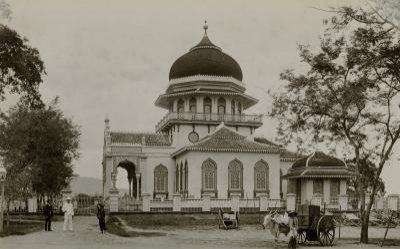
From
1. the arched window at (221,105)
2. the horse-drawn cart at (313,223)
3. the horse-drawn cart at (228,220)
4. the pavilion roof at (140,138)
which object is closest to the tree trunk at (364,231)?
the horse-drawn cart at (313,223)

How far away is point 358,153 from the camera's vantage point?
66.4 feet

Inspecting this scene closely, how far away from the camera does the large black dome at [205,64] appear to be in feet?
159

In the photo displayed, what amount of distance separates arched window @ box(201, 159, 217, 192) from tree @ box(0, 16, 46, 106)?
2365 cm

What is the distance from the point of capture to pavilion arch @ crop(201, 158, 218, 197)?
42719 millimetres

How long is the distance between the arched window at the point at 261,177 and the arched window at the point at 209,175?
9.58ft

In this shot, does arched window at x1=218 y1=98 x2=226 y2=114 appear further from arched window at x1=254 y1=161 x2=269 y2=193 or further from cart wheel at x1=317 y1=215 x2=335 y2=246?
cart wheel at x1=317 y1=215 x2=335 y2=246

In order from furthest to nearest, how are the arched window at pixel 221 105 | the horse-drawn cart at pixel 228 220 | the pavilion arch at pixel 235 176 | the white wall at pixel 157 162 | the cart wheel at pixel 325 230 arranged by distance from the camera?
the arched window at pixel 221 105 < the white wall at pixel 157 162 < the pavilion arch at pixel 235 176 < the horse-drawn cart at pixel 228 220 < the cart wheel at pixel 325 230

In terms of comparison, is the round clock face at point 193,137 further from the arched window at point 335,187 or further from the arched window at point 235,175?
the arched window at point 335,187

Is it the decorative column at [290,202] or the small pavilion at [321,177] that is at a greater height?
the small pavilion at [321,177]

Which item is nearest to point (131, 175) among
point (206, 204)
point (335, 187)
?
point (206, 204)

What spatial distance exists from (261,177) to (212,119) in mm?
6365

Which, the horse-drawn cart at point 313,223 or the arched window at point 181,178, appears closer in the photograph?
the horse-drawn cart at point 313,223

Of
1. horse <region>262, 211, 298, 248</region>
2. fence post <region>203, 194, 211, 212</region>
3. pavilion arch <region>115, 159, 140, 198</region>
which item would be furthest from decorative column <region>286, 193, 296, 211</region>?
horse <region>262, 211, 298, 248</region>

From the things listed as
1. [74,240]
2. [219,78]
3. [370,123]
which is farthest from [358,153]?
[219,78]
